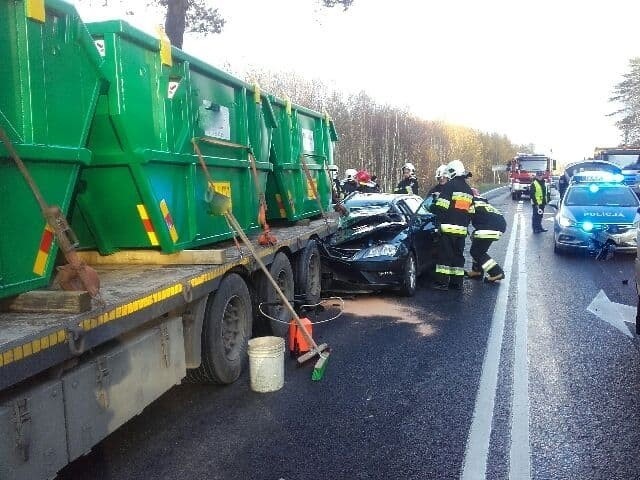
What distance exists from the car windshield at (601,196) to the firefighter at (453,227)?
5.17 m

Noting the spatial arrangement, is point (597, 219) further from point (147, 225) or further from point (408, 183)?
point (147, 225)

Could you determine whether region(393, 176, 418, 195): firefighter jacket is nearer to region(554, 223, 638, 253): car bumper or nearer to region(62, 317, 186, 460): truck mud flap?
region(554, 223, 638, 253): car bumper

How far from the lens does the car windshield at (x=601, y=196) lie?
1366 cm

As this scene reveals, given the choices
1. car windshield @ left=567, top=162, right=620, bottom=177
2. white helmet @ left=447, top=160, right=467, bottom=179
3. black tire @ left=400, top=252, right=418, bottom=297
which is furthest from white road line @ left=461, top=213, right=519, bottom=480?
car windshield @ left=567, top=162, right=620, bottom=177

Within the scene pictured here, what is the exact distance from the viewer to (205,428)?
4.44 meters

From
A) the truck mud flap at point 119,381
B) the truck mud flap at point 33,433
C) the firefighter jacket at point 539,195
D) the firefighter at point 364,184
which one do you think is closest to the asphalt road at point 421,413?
the truck mud flap at point 119,381

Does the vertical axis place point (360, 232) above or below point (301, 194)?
below

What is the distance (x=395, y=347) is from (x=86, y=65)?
13.0ft

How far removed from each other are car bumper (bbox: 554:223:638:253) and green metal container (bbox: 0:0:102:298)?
11008 mm

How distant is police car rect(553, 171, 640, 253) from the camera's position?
40.8 feet

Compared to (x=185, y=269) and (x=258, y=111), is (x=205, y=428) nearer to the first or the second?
(x=185, y=269)

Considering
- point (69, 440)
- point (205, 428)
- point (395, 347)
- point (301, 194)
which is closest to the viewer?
point (69, 440)

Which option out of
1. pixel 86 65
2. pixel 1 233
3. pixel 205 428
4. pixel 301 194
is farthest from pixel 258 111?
pixel 1 233

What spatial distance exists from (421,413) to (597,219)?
9652 mm
